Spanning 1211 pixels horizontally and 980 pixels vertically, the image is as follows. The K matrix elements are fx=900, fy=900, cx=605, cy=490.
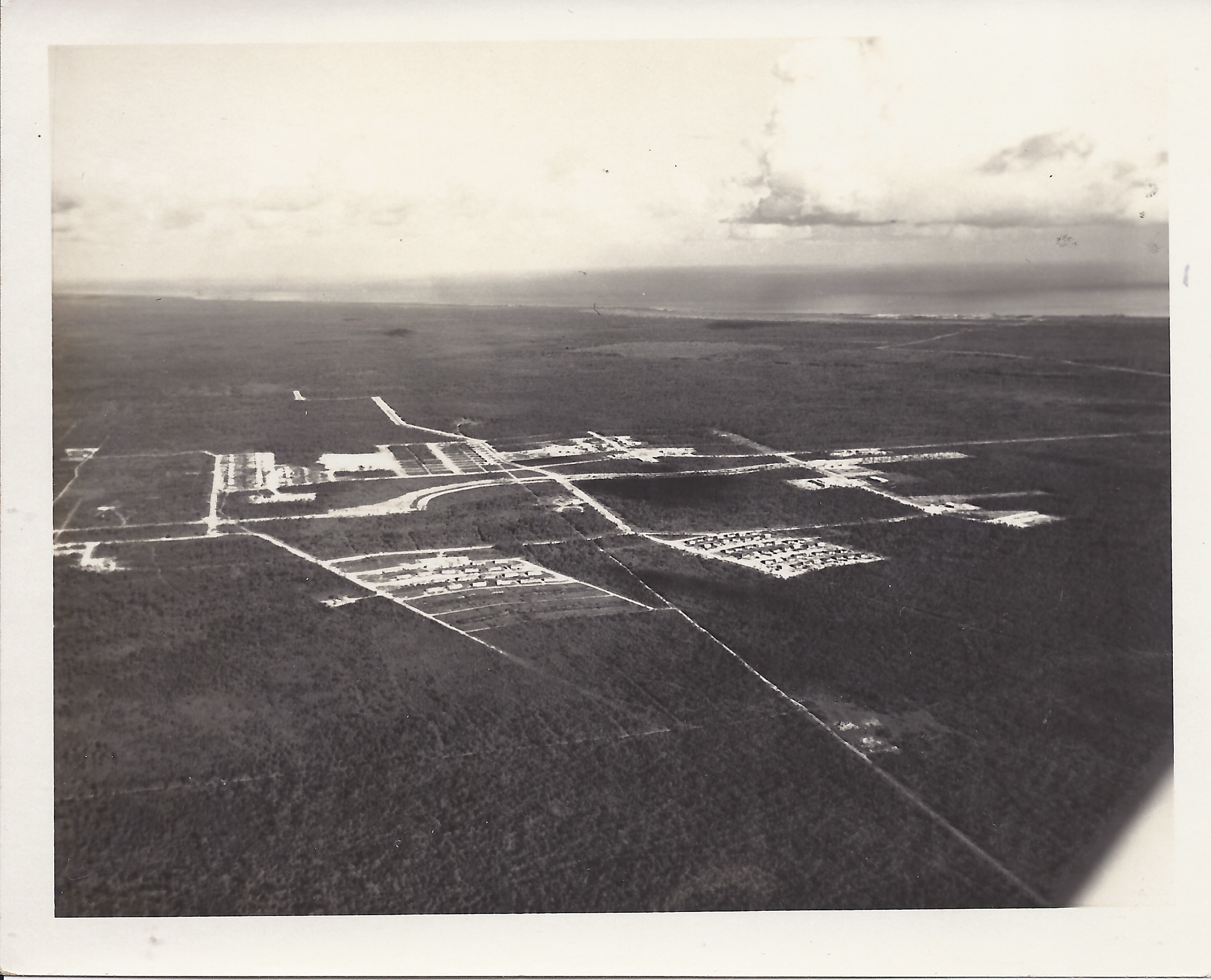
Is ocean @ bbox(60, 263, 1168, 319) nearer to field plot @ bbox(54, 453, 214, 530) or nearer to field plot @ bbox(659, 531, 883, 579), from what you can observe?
field plot @ bbox(54, 453, 214, 530)

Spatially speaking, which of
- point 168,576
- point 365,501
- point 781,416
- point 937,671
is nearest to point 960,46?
point 781,416

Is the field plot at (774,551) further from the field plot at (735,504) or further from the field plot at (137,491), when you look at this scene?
the field plot at (137,491)

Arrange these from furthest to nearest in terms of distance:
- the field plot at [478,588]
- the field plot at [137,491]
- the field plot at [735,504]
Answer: the field plot at [735,504] < the field plot at [478,588] < the field plot at [137,491]

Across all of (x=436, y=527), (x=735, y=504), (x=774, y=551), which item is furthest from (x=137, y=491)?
(x=774, y=551)

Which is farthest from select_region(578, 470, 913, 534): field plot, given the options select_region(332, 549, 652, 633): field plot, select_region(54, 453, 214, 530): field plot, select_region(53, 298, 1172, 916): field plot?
select_region(54, 453, 214, 530): field plot

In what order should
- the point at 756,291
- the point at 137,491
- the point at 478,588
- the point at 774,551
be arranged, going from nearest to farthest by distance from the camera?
the point at 478,588 < the point at 137,491 < the point at 774,551 < the point at 756,291

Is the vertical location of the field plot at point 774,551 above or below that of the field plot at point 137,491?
below

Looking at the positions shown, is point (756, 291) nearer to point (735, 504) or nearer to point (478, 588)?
point (735, 504)

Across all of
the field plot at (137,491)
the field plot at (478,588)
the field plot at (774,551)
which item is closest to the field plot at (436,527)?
the field plot at (478,588)
